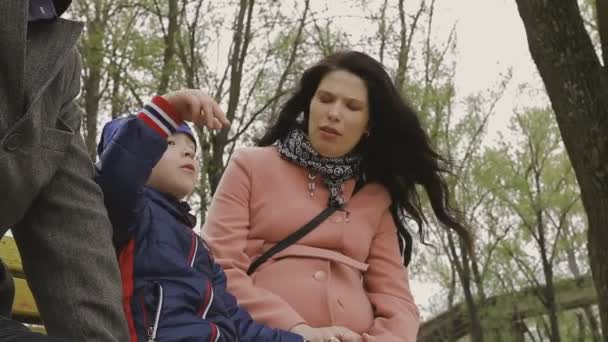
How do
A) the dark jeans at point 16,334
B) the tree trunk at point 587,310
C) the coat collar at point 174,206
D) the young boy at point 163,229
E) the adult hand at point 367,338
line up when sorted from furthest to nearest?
the tree trunk at point 587,310, the adult hand at point 367,338, the coat collar at point 174,206, the young boy at point 163,229, the dark jeans at point 16,334

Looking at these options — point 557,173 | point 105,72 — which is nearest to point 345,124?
point 105,72

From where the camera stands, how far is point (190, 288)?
7.14 feet

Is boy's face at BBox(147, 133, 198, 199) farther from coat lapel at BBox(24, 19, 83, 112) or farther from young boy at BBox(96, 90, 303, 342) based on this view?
coat lapel at BBox(24, 19, 83, 112)

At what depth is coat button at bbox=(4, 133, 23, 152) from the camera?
1418 mm

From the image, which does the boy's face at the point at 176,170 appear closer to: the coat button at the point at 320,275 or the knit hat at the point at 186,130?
the knit hat at the point at 186,130

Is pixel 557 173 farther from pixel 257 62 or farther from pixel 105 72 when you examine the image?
pixel 105 72

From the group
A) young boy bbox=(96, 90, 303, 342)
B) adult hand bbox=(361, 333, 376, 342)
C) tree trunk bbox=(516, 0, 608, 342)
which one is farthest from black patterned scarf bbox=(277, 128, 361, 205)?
tree trunk bbox=(516, 0, 608, 342)

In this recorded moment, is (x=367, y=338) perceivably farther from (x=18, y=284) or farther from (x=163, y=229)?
(x=18, y=284)

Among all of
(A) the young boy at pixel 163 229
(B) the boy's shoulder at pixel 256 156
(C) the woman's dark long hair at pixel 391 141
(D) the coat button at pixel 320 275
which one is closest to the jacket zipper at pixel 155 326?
(A) the young boy at pixel 163 229

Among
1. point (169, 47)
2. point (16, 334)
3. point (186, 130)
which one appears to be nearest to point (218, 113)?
point (186, 130)

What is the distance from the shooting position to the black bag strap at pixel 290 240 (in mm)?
2965

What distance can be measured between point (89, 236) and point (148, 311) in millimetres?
616

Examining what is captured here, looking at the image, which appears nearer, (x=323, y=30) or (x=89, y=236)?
(x=89, y=236)

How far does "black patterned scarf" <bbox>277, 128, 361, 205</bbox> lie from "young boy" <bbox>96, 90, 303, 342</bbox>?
0.77 m
